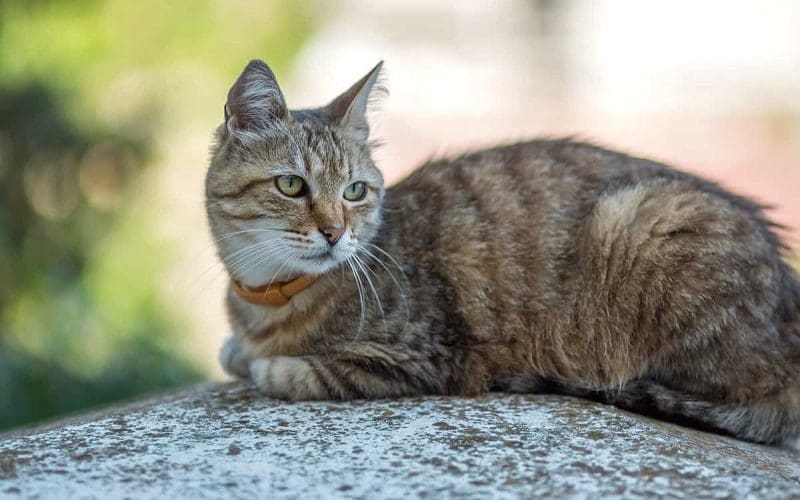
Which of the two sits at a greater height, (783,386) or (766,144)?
(766,144)

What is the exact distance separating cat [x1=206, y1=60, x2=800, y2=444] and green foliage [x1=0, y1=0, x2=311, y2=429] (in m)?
2.06

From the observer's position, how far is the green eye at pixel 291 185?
3.07 m

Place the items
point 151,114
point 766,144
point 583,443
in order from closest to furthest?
point 583,443 < point 151,114 < point 766,144

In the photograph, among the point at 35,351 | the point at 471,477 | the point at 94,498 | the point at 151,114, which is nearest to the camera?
the point at 94,498

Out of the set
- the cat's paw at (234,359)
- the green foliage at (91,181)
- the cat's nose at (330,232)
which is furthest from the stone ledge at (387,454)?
the green foliage at (91,181)

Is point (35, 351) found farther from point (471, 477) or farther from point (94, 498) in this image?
point (471, 477)

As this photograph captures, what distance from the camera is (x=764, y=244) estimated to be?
311 centimetres

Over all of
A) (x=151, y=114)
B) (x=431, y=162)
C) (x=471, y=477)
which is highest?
(x=151, y=114)

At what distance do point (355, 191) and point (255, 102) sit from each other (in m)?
0.46

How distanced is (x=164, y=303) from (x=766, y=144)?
6.98 meters

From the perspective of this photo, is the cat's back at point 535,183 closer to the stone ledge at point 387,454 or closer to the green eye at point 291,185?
the green eye at point 291,185

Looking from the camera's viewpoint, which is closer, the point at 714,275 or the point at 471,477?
the point at 471,477

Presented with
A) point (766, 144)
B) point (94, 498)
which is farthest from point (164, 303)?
point (766, 144)

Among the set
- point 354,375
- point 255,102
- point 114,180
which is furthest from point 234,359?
point 114,180
